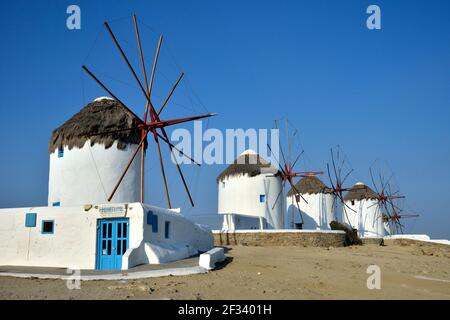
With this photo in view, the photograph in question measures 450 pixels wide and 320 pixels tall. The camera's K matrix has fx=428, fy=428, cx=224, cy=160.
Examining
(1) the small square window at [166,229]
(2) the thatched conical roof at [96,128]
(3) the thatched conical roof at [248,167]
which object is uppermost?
(2) the thatched conical roof at [96,128]

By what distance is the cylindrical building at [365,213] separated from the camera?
47.4 metres

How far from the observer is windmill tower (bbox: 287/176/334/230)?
4091cm

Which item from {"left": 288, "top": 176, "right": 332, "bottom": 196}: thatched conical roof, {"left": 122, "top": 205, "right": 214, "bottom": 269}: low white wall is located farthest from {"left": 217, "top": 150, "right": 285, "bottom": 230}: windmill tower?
{"left": 122, "top": 205, "right": 214, "bottom": 269}: low white wall

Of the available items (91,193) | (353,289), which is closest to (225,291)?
(353,289)

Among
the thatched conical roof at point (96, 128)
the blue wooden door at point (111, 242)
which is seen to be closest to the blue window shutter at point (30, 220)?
the blue wooden door at point (111, 242)

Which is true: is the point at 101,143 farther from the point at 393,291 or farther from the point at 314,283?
the point at 393,291

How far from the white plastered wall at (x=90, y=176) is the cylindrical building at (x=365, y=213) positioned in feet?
106

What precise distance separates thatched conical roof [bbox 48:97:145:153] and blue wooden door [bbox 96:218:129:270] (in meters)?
6.32

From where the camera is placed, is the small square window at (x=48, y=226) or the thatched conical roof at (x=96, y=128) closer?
the small square window at (x=48, y=226)

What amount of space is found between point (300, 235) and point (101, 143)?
13673 millimetres

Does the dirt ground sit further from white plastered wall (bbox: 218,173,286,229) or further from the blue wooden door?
white plastered wall (bbox: 218,173,286,229)

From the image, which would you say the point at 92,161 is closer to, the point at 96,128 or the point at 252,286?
the point at 96,128

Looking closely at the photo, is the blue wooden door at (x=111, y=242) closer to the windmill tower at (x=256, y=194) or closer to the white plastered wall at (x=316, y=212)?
the windmill tower at (x=256, y=194)

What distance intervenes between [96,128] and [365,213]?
116 feet
